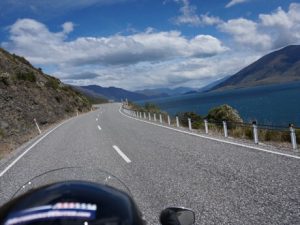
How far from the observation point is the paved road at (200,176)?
6074 millimetres

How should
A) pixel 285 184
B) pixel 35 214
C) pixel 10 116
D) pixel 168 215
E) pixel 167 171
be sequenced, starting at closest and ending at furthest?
pixel 35 214 → pixel 168 215 → pixel 285 184 → pixel 167 171 → pixel 10 116

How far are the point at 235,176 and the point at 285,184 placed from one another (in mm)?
1232

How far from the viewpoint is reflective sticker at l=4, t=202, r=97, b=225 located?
2174 millimetres

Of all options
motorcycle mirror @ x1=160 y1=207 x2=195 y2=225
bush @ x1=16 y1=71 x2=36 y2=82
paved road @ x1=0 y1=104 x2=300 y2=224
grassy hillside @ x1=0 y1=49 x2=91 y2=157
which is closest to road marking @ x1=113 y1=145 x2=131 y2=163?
paved road @ x1=0 y1=104 x2=300 y2=224

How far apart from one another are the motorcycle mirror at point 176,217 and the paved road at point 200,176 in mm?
3107

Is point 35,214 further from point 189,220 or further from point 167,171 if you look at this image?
point 167,171

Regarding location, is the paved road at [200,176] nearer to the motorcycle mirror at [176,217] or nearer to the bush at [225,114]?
the motorcycle mirror at [176,217]

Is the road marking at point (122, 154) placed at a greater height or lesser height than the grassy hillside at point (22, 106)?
lesser

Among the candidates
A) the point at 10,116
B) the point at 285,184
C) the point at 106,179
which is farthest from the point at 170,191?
the point at 10,116

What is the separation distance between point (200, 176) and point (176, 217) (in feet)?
20.0

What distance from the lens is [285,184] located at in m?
7.31

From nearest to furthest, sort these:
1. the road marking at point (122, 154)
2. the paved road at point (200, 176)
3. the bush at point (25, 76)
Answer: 1. the paved road at point (200, 176)
2. the road marking at point (122, 154)
3. the bush at point (25, 76)

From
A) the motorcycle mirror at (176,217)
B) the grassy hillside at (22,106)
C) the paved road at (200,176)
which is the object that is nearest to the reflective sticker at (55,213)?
the motorcycle mirror at (176,217)

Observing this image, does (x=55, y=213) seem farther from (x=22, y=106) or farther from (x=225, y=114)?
(x=22, y=106)
